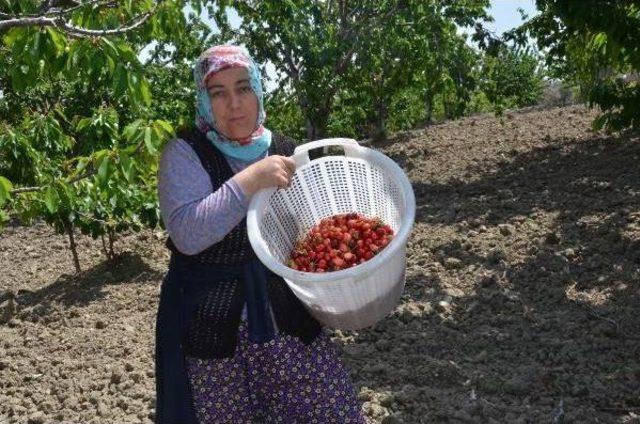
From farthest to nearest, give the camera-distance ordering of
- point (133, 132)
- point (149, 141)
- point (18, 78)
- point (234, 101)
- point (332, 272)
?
1. point (18, 78)
2. point (133, 132)
3. point (149, 141)
4. point (234, 101)
5. point (332, 272)

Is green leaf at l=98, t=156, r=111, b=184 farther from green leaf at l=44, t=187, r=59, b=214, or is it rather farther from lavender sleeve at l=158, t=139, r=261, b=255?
lavender sleeve at l=158, t=139, r=261, b=255

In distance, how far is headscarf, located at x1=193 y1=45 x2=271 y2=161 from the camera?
2.06 m

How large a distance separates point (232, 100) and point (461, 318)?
9.26 ft

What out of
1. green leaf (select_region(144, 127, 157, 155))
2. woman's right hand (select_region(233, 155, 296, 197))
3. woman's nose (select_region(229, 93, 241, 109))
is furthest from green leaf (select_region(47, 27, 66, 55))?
woman's right hand (select_region(233, 155, 296, 197))

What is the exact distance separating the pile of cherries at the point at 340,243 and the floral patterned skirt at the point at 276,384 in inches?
9.1

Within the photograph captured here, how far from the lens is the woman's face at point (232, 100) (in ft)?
6.75

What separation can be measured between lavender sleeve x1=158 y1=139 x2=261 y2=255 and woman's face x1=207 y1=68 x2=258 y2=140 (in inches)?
4.8

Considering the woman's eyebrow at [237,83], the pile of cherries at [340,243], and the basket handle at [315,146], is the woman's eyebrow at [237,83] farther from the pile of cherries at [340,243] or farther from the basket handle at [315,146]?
the pile of cherries at [340,243]

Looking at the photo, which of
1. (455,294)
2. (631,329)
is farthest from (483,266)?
(631,329)

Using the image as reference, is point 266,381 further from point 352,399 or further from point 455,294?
point 455,294

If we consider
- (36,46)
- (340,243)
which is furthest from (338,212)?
(36,46)

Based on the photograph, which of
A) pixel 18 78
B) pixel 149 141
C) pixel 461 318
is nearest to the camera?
pixel 149 141

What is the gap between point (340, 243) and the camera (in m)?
2.16

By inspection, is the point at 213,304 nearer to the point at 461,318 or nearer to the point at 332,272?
the point at 332,272
